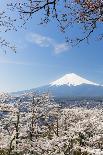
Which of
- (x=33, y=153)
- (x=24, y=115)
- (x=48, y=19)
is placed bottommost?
(x=33, y=153)

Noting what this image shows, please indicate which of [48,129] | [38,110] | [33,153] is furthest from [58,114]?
[33,153]

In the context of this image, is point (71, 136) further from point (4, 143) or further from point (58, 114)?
point (58, 114)

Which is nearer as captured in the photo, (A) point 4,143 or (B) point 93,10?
(B) point 93,10

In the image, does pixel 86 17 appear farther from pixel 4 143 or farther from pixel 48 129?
pixel 48 129

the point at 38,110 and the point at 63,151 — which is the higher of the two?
the point at 38,110

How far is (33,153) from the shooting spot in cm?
4003

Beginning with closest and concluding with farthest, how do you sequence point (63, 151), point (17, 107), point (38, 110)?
point (63, 151) < point (17, 107) < point (38, 110)

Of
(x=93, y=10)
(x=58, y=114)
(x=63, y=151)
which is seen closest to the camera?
(x=93, y=10)

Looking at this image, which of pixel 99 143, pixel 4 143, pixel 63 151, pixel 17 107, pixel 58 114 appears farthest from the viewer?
pixel 58 114

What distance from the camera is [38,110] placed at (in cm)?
5959

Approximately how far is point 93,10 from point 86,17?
1.63 feet

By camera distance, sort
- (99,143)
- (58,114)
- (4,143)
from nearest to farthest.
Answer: (4,143)
(99,143)
(58,114)

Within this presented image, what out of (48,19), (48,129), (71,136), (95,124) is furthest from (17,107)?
(48,19)

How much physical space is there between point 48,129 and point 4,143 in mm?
32745
